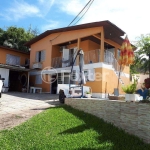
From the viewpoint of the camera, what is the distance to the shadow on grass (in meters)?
3.92

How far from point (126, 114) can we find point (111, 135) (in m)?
0.74

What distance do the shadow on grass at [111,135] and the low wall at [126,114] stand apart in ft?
0.51

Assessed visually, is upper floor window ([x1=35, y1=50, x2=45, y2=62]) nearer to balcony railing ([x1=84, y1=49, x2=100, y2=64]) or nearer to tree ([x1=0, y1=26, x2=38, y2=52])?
balcony railing ([x1=84, y1=49, x2=100, y2=64])

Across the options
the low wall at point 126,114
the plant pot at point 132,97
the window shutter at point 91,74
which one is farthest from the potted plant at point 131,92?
the window shutter at point 91,74

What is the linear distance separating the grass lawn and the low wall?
0.18 m

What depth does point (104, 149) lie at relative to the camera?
3.78 meters

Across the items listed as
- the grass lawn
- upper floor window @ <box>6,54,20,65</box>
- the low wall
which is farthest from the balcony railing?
upper floor window @ <box>6,54,20,65</box>

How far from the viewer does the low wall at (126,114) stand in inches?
169

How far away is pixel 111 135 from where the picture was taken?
455cm

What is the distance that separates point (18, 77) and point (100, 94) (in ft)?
39.1

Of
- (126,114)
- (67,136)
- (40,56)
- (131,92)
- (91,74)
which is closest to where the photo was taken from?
(67,136)

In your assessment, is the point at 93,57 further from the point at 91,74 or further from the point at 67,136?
the point at 67,136

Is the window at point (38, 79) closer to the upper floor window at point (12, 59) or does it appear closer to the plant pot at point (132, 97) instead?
the upper floor window at point (12, 59)

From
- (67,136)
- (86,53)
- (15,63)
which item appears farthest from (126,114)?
(15,63)
